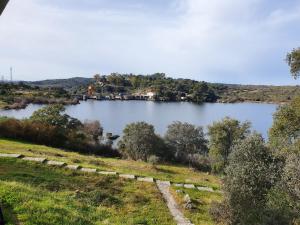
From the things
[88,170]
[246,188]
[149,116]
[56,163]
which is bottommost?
[149,116]

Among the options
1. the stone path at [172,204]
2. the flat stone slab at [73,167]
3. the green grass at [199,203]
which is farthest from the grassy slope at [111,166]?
the green grass at [199,203]

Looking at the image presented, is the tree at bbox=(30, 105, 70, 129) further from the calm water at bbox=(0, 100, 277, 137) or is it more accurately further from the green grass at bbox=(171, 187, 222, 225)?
the calm water at bbox=(0, 100, 277, 137)

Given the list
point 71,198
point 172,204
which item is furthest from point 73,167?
point 71,198

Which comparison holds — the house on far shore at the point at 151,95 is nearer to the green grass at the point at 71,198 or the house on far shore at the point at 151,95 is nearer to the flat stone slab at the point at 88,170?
the flat stone slab at the point at 88,170

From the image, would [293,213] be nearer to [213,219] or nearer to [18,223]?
[213,219]

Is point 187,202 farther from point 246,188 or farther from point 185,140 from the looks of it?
point 185,140

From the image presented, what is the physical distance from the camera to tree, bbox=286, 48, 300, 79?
23.2 meters

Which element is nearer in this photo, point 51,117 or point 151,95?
point 51,117

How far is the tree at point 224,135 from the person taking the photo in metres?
44.0

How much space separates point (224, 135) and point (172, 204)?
2831 cm

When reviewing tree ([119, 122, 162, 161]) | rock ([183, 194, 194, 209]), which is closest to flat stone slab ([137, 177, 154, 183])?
rock ([183, 194, 194, 209])

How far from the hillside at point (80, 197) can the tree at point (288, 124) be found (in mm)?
5064

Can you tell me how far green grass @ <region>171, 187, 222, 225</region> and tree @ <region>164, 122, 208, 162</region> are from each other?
26.5m

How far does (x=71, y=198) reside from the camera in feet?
47.2
